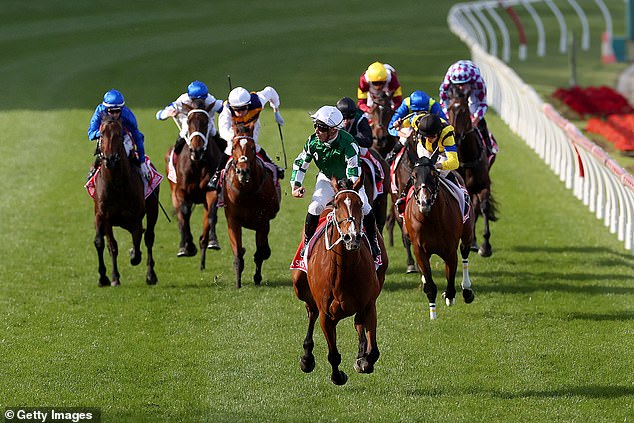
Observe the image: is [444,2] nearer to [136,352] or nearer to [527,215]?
[527,215]

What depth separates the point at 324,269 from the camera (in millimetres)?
10383

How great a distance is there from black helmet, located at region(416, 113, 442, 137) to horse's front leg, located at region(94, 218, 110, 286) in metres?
4.08

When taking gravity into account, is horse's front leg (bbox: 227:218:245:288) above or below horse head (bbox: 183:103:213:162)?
below

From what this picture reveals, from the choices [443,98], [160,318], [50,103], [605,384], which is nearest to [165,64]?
[50,103]

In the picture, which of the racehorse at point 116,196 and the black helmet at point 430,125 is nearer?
the black helmet at point 430,125

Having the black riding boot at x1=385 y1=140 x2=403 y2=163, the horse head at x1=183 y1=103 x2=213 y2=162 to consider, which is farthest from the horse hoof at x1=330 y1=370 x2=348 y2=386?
the horse head at x1=183 y1=103 x2=213 y2=162

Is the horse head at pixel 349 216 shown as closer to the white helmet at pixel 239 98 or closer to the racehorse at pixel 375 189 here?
the racehorse at pixel 375 189

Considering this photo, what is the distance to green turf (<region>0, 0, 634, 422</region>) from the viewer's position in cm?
1083

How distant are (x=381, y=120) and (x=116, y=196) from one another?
380cm

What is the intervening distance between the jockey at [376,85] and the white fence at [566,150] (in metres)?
2.99

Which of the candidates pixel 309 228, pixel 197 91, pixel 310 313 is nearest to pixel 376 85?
pixel 197 91

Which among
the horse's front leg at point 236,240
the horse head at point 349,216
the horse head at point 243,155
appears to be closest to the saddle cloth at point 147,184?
the horse's front leg at point 236,240

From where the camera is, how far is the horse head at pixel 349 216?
9.76m

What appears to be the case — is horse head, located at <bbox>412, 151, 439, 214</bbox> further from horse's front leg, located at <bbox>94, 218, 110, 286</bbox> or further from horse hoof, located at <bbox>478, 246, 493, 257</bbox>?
horse's front leg, located at <bbox>94, 218, 110, 286</bbox>
